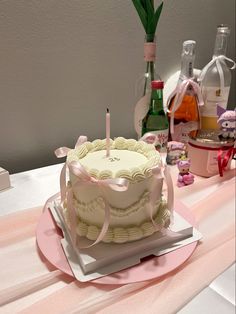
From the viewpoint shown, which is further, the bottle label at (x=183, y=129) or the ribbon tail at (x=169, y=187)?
the bottle label at (x=183, y=129)

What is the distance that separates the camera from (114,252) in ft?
1.38

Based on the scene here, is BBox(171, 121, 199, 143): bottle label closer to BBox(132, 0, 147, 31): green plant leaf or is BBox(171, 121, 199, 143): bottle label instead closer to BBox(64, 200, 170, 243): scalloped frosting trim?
BBox(132, 0, 147, 31): green plant leaf

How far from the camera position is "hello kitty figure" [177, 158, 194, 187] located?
0.66 meters

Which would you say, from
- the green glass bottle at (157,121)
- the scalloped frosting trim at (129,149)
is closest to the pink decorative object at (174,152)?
the green glass bottle at (157,121)

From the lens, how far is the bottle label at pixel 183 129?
0.79m

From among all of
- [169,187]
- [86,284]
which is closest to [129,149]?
[169,187]

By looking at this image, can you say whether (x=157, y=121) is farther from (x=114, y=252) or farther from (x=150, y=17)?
(x=114, y=252)

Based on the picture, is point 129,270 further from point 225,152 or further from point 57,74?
point 57,74

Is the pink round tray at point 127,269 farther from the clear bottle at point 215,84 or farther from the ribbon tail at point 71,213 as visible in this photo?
the clear bottle at point 215,84

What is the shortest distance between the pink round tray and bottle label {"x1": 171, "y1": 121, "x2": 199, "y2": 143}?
0.38 metres

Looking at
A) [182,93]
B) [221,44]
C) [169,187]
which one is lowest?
[169,187]

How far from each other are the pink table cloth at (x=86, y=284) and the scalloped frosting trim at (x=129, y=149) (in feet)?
0.48

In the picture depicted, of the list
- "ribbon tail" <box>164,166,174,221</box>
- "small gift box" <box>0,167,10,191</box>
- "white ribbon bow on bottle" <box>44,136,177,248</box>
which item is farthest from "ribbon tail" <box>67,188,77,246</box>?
"small gift box" <box>0,167,10,191</box>

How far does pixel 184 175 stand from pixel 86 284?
0.35 meters
